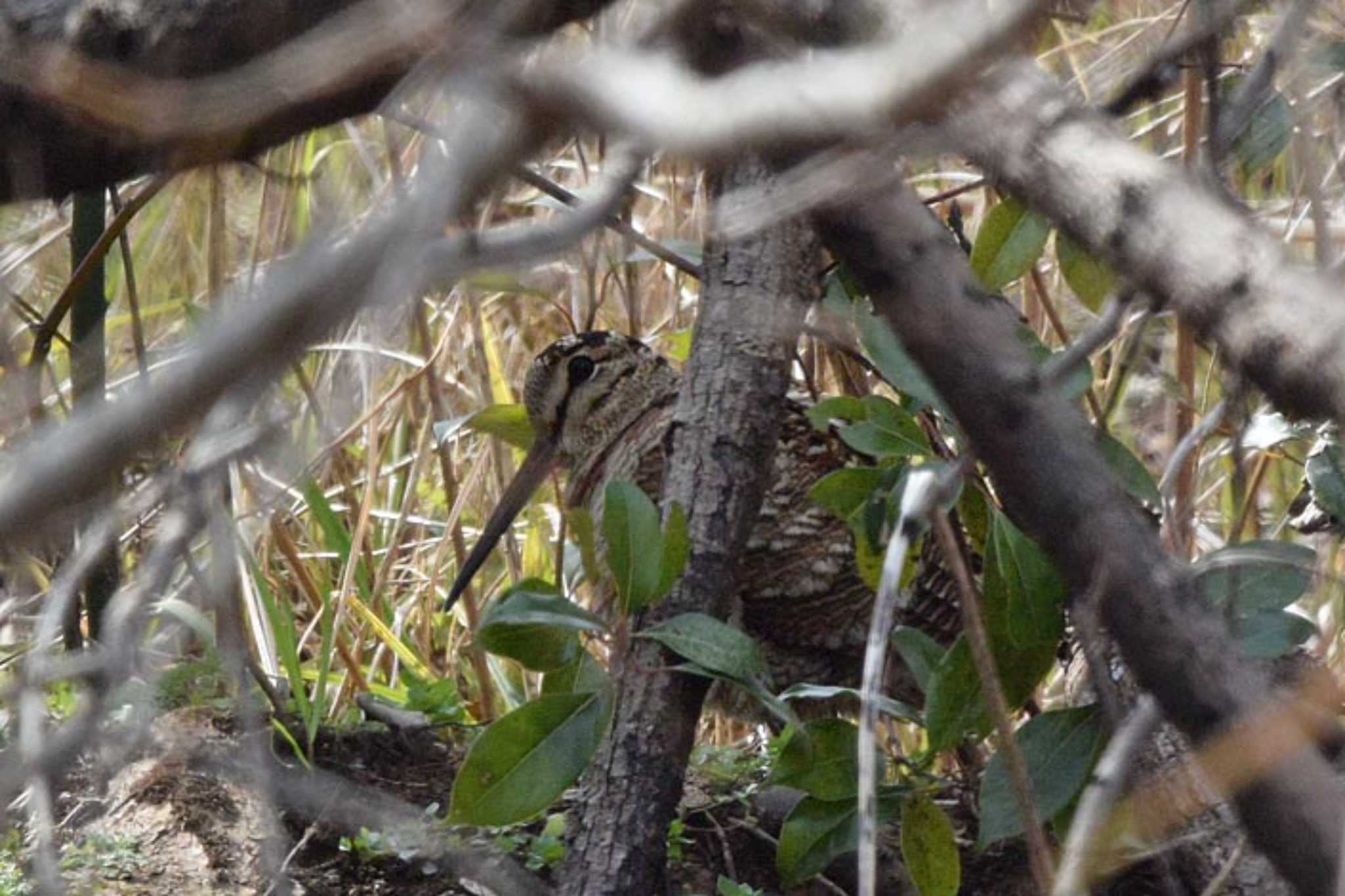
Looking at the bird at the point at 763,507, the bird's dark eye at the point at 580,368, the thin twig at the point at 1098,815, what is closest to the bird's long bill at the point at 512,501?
the bird at the point at 763,507

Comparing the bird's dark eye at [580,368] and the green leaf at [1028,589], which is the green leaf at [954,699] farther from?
the bird's dark eye at [580,368]

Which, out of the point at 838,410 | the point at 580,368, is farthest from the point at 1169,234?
the point at 580,368

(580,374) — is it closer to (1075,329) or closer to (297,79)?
(1075,329)

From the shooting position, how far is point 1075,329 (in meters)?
3.10

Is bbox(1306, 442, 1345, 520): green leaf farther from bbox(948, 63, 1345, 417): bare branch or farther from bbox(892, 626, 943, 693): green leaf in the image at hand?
bbox(948, 63, 1345, 417): bare branch

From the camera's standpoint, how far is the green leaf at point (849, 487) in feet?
6.14

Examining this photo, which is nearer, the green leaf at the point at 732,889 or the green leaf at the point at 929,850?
the green leaf at the point at 929,850

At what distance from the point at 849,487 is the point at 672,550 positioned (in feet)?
0.69

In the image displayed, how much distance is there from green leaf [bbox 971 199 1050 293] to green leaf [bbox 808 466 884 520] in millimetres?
231

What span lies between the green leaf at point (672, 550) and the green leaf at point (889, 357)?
25 cm

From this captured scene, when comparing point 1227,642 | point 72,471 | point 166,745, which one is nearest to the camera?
point 72,471

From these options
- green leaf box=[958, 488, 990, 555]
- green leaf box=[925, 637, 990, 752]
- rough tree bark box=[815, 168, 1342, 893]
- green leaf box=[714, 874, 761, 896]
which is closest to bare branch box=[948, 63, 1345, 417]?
rough tree bark box=[815, 168, 1342, 893]

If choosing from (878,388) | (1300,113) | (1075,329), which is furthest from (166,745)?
(1075,329)

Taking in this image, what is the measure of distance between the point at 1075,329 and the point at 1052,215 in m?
2.18
